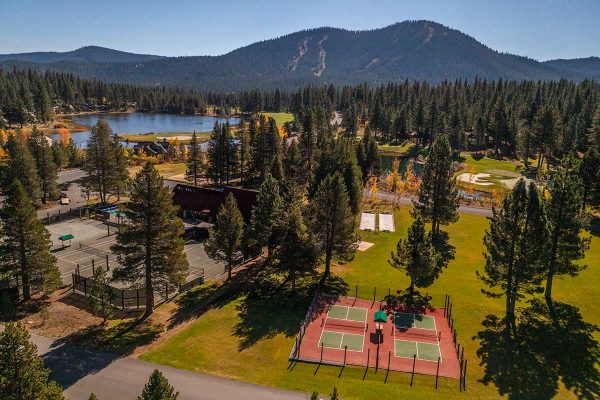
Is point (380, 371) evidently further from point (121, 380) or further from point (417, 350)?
point (121, 380)

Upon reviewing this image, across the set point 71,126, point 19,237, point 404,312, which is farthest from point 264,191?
point 71,126

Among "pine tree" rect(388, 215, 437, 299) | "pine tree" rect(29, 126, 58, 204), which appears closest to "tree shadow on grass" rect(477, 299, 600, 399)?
"pine tree" rect(388, 215, 437, 299)

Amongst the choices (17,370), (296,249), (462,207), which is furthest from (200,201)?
(17,370)

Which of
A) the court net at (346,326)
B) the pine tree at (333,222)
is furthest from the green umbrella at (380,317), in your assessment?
the pine tree at (333,222)

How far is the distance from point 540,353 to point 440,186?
82.1 feet

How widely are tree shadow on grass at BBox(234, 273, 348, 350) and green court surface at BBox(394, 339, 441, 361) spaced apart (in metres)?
8.33

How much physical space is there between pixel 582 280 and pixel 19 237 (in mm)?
54229

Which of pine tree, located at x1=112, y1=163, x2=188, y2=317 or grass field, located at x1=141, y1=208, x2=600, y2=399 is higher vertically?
pine tree, located at x1=112, y1=163, x2=188, y2=317

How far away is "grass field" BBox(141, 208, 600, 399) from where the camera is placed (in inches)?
1113

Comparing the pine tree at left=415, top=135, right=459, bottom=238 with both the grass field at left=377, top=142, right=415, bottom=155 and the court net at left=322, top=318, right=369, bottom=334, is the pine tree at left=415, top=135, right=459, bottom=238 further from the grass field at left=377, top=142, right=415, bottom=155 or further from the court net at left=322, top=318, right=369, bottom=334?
the grass field at left=377, top=142, right=415, bottom=155

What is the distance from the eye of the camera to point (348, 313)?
3812cm

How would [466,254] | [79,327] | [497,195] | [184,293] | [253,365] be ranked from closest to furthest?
[253,365] < [79,327] < [184,293] < [466,254] < [497,195]

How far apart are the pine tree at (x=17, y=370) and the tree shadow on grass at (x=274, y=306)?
669 inches

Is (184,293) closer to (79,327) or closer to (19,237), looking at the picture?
(79,327)
